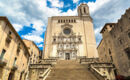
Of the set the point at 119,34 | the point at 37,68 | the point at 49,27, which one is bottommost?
the point at 37,68

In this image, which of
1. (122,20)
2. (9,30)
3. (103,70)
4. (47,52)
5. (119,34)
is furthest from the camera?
(47,52)

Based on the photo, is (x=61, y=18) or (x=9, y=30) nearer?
(x=9, y=30)

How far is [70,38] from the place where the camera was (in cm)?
3033

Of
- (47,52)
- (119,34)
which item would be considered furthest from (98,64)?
(47,52)

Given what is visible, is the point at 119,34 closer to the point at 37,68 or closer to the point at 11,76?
the point at 37,68

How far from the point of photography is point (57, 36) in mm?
30406

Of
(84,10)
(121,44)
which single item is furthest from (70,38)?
(121,44)

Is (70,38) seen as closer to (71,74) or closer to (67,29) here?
(67,29)

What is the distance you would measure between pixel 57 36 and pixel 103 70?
20.5 metres

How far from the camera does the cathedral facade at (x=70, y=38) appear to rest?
91.5 feet

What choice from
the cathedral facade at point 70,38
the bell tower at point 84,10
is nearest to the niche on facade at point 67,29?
the cathedral facade at point 70,38

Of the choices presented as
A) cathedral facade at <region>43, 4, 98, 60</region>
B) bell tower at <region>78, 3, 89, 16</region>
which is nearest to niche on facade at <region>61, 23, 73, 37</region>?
cathedral facade at <region>43, 4, 98, 60</region>

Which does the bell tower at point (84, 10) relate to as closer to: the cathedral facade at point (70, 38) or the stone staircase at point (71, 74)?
the cathedral facade at point (70, 38)

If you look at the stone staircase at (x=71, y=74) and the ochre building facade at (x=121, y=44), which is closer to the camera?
the stone staircase at (x=71, y=74)
